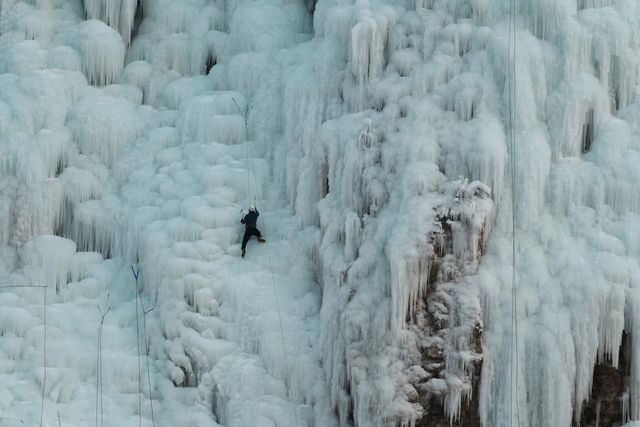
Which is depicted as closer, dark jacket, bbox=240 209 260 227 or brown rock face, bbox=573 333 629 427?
brown rock face, bbox=573 333 629 427

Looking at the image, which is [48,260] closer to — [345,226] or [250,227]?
[250,227]

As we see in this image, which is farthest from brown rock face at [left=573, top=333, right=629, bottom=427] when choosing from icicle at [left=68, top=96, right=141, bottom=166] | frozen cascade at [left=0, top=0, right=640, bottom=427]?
icicle at [left=68, top=96, right=141, bottom=166]

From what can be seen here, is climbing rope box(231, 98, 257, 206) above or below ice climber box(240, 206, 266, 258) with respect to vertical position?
above

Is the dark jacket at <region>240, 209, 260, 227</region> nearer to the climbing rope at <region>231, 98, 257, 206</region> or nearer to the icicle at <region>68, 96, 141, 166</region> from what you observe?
the climbing rope at <region>231, 98, 257, 206</region>

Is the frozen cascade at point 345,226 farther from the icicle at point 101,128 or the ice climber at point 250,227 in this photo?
the ice climber at point 250,227

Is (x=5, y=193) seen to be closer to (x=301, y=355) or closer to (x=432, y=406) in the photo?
(x=301, y=355)

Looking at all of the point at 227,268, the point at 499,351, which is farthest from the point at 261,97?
the point at 499,351

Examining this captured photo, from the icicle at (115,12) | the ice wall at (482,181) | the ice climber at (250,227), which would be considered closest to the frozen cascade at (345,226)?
the ice wall at (482,181)

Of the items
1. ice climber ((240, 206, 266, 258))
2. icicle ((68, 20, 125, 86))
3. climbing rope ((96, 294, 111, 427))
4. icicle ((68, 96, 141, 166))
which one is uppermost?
icicle ((68, 20, 125, 86))
